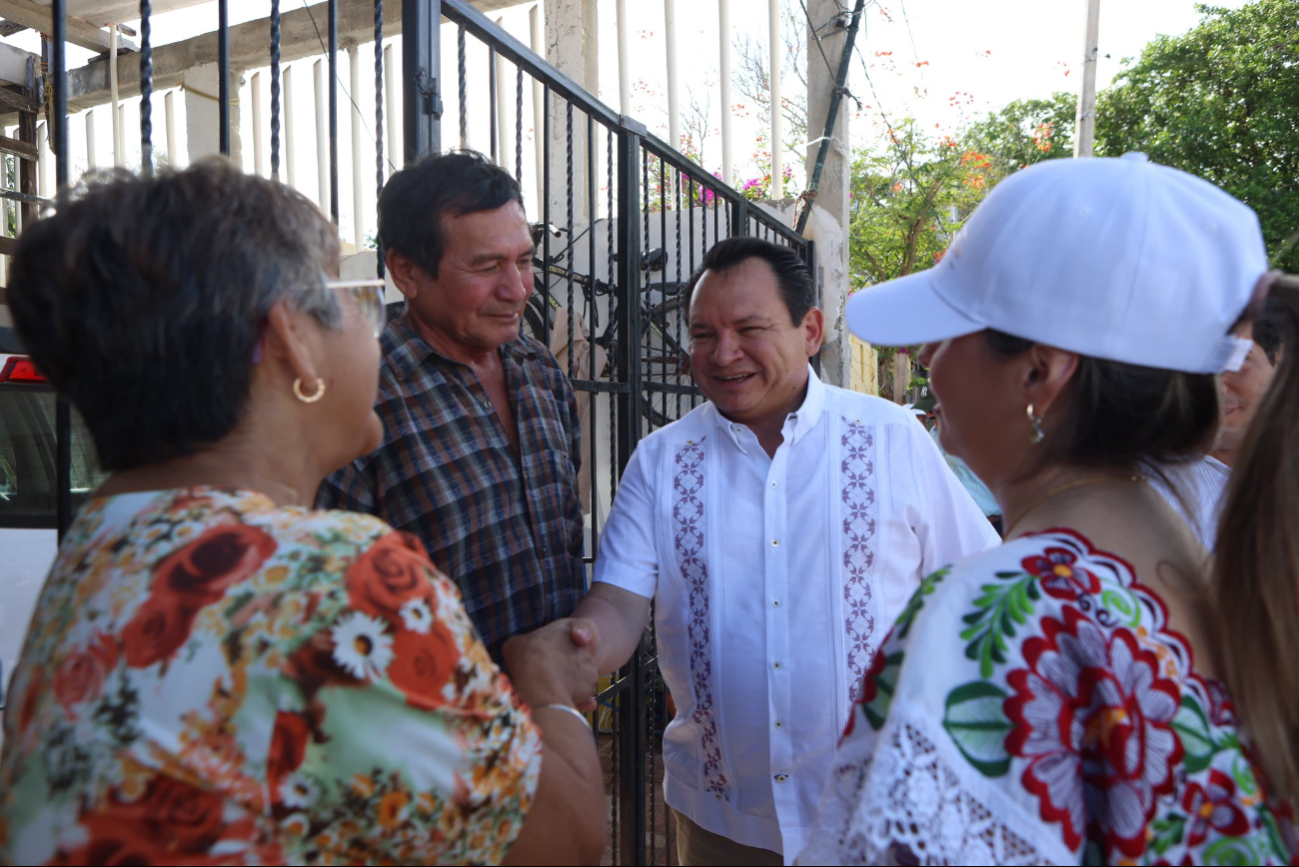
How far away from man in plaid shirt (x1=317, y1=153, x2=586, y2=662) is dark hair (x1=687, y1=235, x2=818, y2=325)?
22.2 inches

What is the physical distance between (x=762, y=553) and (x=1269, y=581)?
4.30ft

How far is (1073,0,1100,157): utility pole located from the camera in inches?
383

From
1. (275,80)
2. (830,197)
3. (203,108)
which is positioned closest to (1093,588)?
(275,80)

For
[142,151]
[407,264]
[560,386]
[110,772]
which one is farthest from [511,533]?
[110,772]

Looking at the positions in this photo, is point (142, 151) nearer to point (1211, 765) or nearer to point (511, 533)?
point (511, 533)

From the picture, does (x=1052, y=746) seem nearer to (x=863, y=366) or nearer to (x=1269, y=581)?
(x=1269, y=581)

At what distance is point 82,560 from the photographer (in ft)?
3.10

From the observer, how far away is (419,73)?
80.0 inches

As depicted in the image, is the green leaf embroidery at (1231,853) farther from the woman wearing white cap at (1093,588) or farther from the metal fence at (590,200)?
the metal fence at (590,200)

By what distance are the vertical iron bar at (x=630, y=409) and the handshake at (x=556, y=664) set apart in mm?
1187

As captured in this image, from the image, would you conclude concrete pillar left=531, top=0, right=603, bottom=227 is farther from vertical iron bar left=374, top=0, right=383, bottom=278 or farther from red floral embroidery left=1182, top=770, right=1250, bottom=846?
red floral embroidery left=1182, top=770, right=1250, bottom=846

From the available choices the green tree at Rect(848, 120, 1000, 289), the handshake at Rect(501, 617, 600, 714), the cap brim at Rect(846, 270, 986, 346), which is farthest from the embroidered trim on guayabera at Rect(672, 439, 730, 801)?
the green tree at Rect(848, 120, 1000, 289)

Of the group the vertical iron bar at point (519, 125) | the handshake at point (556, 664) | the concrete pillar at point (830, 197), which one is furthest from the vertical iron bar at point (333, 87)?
the concrete pillar at point (830, 197)

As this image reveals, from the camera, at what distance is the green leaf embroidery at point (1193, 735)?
92 cm
